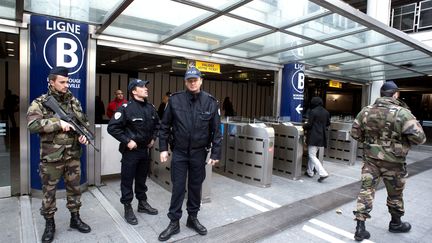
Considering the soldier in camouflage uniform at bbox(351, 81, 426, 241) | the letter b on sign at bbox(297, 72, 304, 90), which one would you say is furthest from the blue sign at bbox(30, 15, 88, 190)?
the letter b on sign at bbox(297, 72, 304, 90)

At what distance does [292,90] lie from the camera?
7305 mm

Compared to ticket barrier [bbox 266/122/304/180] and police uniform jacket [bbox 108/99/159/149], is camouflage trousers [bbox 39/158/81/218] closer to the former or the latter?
police uniform jacket [bbox 108/99/159/149]

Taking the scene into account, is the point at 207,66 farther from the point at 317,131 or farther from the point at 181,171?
the point at 181,171

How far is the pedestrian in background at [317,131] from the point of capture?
5.20 metres

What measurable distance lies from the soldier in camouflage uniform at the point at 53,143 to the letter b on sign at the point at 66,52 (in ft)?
3.90

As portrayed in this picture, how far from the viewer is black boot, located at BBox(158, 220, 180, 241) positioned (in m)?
2.83

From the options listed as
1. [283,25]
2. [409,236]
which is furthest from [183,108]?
[409,236]

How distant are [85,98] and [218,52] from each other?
2.91m

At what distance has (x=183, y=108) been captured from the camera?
2861 mm

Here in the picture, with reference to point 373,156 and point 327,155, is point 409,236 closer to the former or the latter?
point 373,156

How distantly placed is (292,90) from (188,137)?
200 inches

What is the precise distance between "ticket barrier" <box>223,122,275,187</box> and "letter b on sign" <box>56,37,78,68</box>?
2.89m

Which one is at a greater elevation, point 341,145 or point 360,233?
point 341,145

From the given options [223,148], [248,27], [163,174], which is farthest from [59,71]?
[223,148]
